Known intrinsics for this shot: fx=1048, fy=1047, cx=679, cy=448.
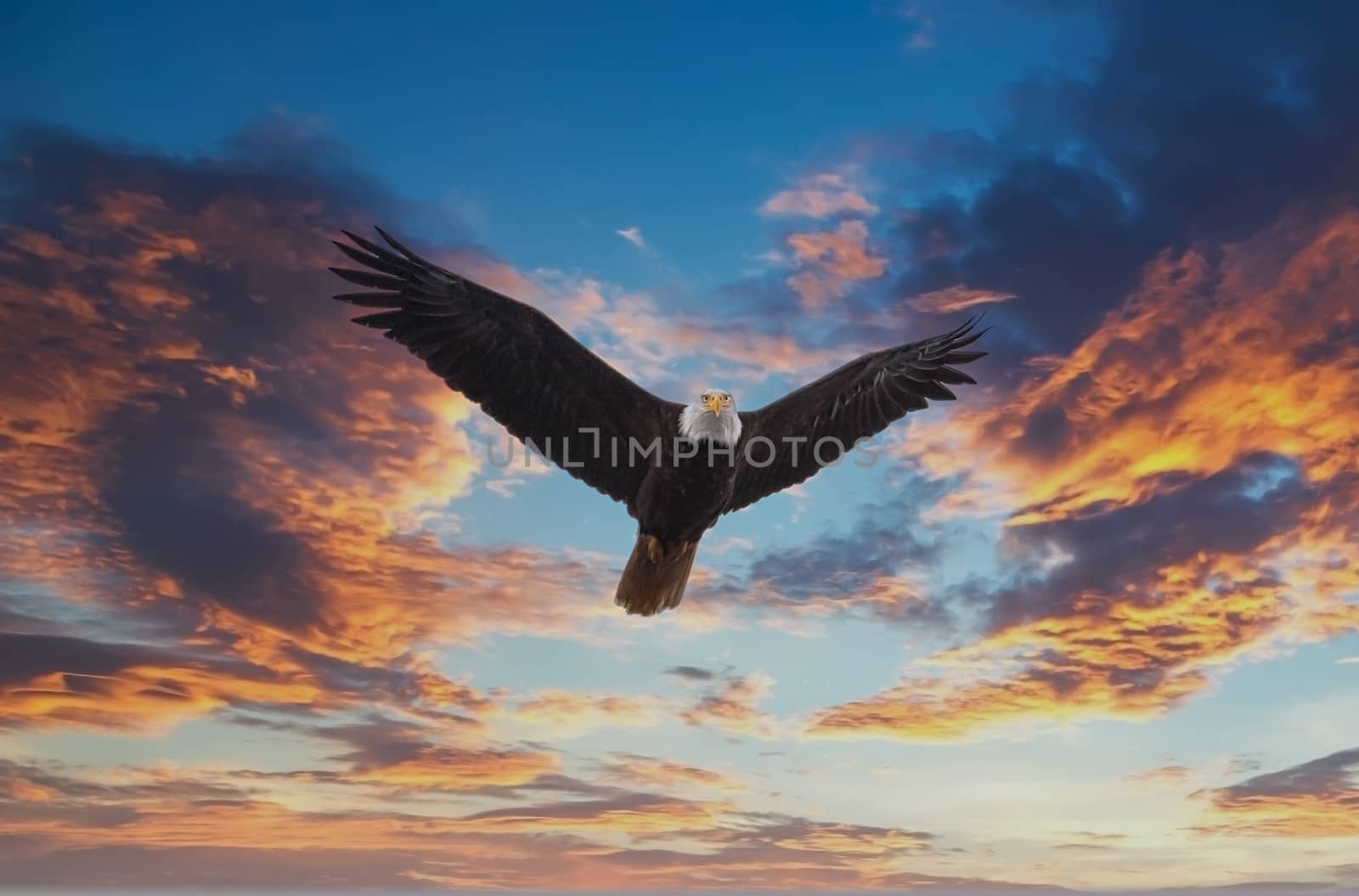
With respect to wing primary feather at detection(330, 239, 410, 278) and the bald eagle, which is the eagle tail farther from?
wing primary feather at detection(330, 239, 410, 278)

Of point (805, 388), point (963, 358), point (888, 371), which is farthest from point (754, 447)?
point (963, 358)

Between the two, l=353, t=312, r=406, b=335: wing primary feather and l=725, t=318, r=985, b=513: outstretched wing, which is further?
l=725, t=318, r=985, b=513: outstretched wing

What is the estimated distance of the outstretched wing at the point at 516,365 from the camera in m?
9.95

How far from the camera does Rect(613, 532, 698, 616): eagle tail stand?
10984 millimetres

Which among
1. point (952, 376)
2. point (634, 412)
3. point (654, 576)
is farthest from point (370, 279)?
Answer: point (952, 376)

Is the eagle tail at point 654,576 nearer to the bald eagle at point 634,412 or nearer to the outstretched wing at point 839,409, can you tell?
the bald eagle at point 634,412

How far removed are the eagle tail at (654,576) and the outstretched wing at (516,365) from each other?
2.07 ft

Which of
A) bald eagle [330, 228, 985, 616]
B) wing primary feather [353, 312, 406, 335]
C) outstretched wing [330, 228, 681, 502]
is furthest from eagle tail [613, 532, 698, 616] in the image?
wing primary feather [353, 312, 406, 335]

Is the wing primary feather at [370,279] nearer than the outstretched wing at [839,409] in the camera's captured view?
Yes

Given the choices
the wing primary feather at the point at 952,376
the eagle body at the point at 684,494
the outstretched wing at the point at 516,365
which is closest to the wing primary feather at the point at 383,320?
the outstretched wing at the point at 516,365

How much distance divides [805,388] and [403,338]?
Result: 4284 mm

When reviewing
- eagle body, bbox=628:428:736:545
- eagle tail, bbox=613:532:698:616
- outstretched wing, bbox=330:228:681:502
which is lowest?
eagle tail, bbox=613:532:698:616

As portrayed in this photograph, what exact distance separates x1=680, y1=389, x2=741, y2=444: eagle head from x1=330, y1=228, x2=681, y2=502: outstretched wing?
407 millimetres

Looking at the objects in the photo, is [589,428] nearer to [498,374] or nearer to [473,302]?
[498,374]
